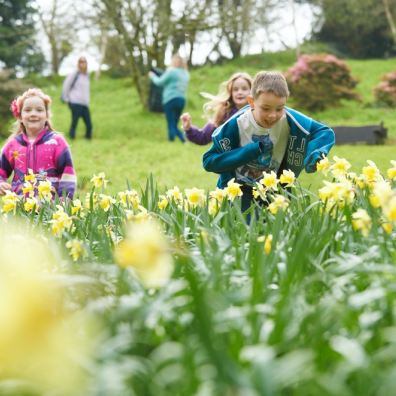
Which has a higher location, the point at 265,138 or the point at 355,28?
the point at 355,28

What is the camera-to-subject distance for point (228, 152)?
4137 millimetres

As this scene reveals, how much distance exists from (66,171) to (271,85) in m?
1.96

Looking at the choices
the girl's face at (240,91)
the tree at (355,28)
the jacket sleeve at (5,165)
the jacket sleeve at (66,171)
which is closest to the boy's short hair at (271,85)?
the girl's face at (240,91)

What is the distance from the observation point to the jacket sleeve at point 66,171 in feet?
17.1

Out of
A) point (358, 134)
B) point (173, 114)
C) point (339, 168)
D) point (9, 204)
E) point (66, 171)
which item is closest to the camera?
point (339, 168)

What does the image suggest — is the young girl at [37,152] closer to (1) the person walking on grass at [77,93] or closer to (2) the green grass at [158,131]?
(2) the green grass at [158,131]

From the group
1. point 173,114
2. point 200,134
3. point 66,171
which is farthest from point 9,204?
point 173,114

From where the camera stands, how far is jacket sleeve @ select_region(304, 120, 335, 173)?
3.75 metres

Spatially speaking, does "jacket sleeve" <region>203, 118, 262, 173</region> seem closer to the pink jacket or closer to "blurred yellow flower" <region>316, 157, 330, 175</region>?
"blurred yellow flower" <region>316, 157, 330, 175</region>

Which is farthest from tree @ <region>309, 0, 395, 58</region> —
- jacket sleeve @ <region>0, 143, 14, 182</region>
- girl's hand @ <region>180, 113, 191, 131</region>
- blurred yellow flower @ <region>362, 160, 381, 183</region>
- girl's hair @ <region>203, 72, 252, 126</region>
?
blurred yellow flower @ <region>362, 160, 381, 183</region>

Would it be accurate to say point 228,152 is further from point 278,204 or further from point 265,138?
point 278,204

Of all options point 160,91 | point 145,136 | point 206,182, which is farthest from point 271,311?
point 160,91

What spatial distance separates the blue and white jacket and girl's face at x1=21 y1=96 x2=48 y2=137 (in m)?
1.73

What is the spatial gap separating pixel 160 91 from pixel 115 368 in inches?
671
